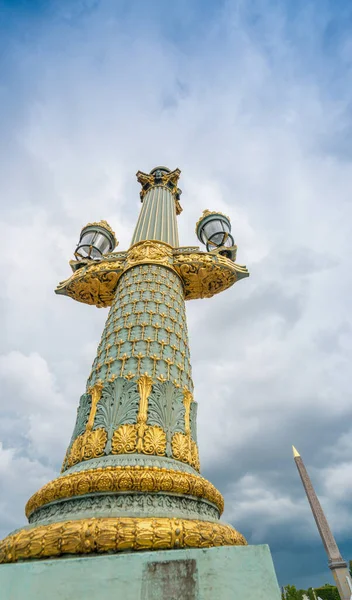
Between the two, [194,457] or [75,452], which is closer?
[75,452]

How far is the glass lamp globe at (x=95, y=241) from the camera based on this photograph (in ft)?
34.2

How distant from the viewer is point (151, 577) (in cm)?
283

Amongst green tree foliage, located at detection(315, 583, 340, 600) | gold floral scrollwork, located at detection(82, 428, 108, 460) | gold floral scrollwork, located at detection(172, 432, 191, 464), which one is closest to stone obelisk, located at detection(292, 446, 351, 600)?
green tree foliage, located at detection(315, 583, 340, 600)

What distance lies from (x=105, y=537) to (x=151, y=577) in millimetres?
672

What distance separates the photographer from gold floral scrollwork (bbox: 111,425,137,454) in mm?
4676

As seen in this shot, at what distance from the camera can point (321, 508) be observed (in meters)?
26.7

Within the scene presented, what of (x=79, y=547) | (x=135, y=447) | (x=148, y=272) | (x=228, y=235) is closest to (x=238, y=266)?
(x=228, y=235)

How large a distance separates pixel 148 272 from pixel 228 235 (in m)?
3.20

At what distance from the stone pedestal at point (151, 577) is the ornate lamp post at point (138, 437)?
377 millimetres

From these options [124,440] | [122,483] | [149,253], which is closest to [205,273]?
[149,253]

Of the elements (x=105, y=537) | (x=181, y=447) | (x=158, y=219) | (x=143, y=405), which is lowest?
(x=105, y=537)

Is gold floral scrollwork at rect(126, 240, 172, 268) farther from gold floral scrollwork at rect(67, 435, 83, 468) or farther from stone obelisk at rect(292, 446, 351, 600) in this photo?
stone obelisk at rect(292, 446, 351, 600)

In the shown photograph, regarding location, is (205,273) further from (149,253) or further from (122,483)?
(122,483)

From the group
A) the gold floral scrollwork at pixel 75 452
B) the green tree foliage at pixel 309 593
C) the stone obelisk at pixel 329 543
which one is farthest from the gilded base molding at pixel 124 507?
the green tree foliage at pixel 309 593
